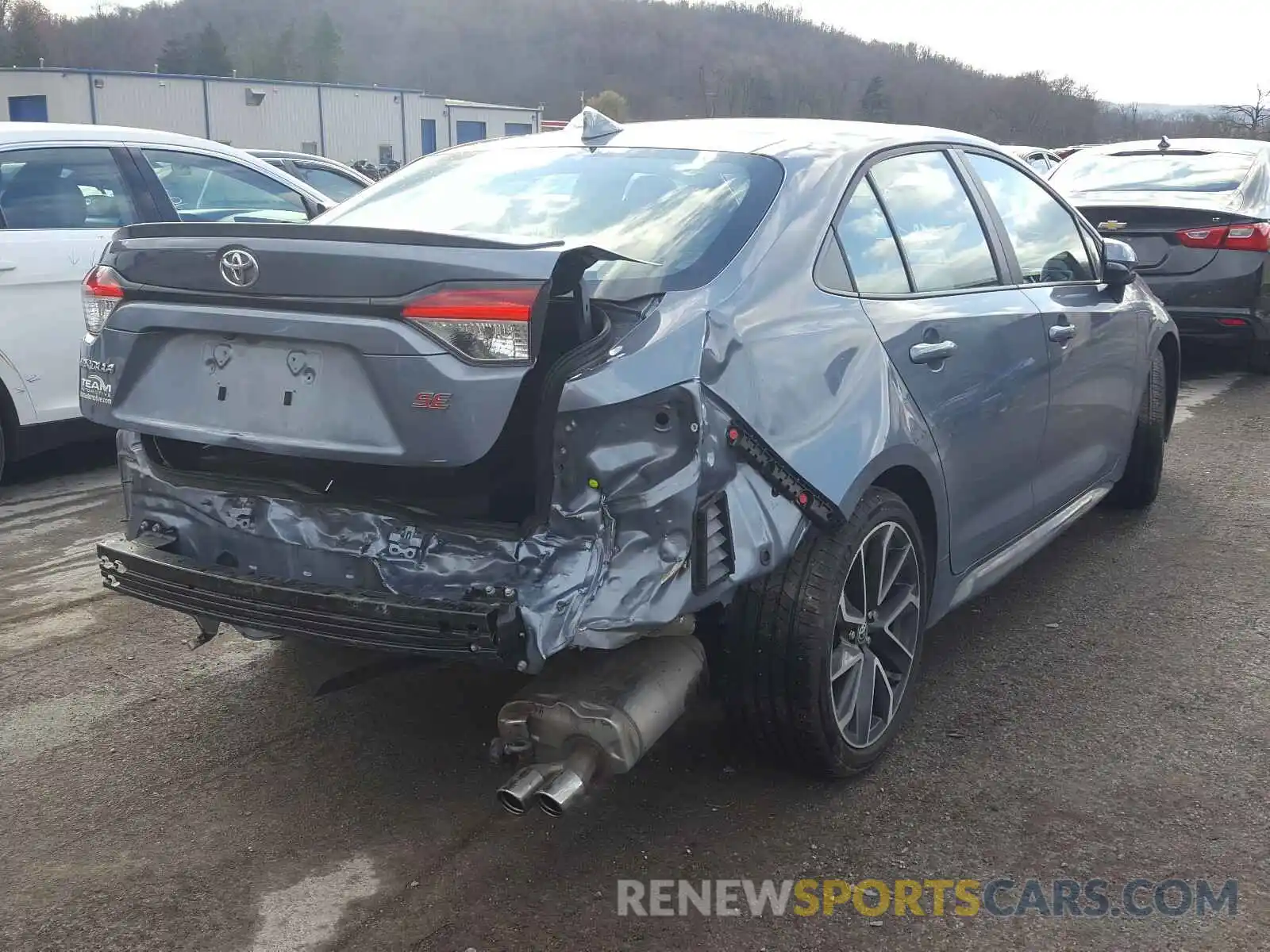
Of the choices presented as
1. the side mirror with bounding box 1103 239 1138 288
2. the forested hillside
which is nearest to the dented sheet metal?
the side mirror with bounding box 1103 239 1138 288

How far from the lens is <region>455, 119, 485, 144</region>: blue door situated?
A: 211ft

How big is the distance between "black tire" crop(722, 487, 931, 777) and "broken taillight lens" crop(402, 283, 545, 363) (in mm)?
832

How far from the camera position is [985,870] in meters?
2.76

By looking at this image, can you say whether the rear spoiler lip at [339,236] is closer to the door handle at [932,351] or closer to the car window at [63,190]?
the door handle at [932,351]

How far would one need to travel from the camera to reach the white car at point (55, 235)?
5.62 m

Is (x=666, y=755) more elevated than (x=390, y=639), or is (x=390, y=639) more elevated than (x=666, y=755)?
(x=390, y=639)

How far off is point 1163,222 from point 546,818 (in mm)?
7108

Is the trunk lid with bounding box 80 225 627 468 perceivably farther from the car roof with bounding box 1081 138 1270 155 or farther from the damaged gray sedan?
the car roof with bounding box 1081 138 1270 155

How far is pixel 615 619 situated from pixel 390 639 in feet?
1.58

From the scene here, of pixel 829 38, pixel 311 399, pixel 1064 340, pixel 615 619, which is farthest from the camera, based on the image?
pixel 829 38

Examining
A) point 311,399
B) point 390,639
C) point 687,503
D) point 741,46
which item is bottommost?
point 390,639

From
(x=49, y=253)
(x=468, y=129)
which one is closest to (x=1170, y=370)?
(x=49, y=253)

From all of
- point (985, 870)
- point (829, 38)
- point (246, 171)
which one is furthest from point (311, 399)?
point (829, 38)

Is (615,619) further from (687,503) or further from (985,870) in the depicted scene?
(985,870)
